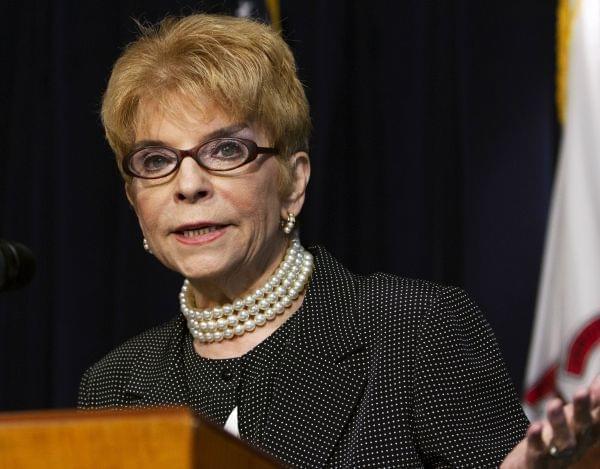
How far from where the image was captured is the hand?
1.21m

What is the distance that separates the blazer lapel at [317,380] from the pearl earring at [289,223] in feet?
0.33

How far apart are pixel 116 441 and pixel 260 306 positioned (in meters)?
1.02

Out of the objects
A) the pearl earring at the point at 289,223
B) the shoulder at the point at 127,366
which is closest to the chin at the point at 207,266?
the pearl earring at the point at 289,223

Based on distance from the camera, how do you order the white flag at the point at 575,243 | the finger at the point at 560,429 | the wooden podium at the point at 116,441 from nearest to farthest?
the wooden podium at the point at 116,441 < the finger at the point at 560,429 < the white flag at the point at 575,243

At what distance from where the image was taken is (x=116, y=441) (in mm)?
829

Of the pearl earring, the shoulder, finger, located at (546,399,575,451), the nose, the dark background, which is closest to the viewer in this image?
finger, located at (546,399,575,451)

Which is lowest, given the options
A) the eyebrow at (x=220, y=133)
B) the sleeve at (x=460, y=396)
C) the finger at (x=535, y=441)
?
the sleeve at (x=460, y=396)

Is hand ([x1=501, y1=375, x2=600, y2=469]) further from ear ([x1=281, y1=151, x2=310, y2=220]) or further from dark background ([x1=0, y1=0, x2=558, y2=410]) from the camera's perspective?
dark background ([x1=0, y1=0, x2=558, y2=410])

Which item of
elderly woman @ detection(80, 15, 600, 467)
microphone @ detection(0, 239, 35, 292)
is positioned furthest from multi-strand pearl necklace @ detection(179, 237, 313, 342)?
microphone @ detection(0, 239, 35, 292)

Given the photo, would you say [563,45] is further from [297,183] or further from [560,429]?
[560,429]

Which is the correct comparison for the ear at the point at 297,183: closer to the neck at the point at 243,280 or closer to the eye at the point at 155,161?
the neck at the point at 243,280

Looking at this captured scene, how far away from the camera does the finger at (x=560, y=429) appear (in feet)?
3.94

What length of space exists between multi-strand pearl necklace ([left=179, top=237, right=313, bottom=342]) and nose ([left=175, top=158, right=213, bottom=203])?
0.66 ft

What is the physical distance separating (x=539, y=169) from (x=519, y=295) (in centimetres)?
29
